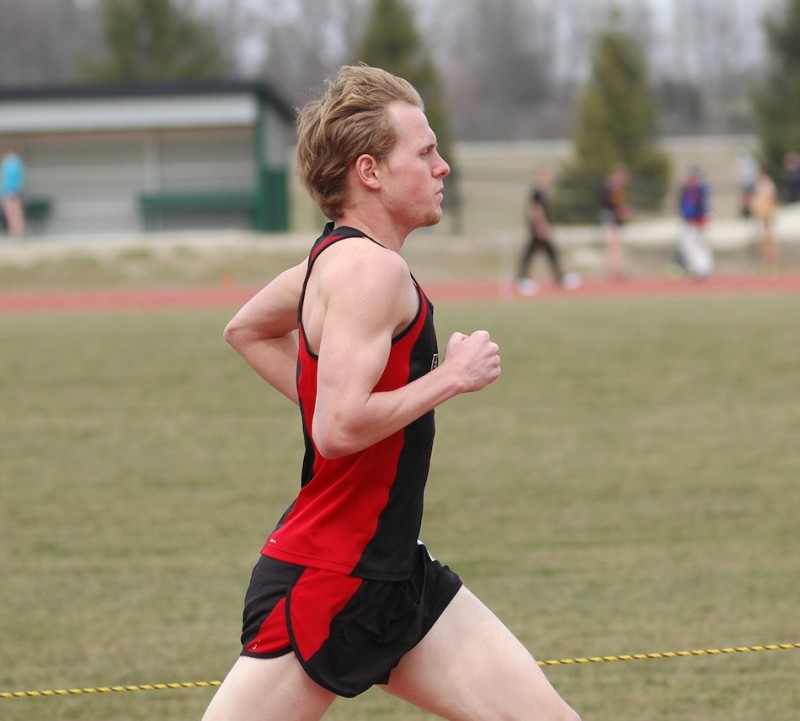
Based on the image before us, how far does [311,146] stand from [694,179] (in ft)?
83.0

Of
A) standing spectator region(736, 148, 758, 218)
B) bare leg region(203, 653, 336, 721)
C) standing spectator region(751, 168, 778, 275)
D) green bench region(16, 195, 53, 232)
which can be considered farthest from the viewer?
green bench region(16, 195, 53, 232)

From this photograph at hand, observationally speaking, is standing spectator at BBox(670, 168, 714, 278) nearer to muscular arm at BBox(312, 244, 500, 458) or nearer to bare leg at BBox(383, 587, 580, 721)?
bare leg at BBox(383, 587, 580, 721)

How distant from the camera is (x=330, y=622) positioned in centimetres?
308

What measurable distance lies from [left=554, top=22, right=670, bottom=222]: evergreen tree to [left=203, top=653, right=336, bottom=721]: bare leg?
42774mm

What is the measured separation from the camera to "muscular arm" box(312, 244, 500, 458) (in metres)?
2.86

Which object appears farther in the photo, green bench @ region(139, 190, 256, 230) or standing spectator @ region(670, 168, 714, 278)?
green bench @ region(139, 190, 256, 230)

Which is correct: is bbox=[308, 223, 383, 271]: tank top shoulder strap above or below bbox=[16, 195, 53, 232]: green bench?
above

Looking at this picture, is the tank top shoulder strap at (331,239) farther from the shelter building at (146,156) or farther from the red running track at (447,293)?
the shelter building at (146,156)

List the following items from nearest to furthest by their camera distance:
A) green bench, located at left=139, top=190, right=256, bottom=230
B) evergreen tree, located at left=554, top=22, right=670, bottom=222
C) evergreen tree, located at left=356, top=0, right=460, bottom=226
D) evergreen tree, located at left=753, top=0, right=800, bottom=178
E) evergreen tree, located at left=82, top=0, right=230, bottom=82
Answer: green bench, located at left=139, top=190, right=256, bottom=230, evergreen tree, located at left=356, top=0, right=460, bottom=226, evergreen tree, located at left=753, top=0, right=800, bottom=178, evergreen tree, located at left=554, top=22, right=670, bottom=222, evergreen tree, located at left=82, top=0, right=230, bottom=82

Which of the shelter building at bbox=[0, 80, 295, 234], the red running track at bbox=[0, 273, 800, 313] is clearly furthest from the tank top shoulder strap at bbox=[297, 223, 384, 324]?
the shelter building at bbox=[0, 80, 295, 234]

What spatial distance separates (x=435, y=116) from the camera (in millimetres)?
44469

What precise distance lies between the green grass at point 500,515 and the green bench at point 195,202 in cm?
2342

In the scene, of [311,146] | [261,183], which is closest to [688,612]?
[311,146]

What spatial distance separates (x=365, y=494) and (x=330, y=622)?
31 cm
